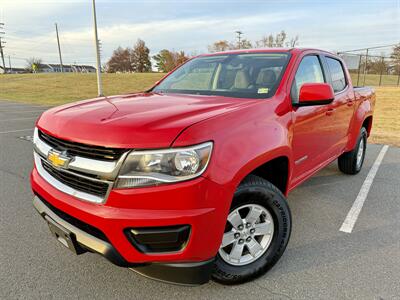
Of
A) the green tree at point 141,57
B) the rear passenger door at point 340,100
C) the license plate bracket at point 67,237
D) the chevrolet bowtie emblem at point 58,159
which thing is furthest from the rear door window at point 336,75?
the green tree at point 141,57

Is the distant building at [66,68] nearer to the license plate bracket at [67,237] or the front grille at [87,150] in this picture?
the front grille at [87,150]

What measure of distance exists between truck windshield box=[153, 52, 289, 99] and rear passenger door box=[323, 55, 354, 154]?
104 cm

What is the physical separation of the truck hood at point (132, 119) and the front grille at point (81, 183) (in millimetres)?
245

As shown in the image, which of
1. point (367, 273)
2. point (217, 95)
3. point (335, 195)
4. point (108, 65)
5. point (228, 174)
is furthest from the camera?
point (108, 65)

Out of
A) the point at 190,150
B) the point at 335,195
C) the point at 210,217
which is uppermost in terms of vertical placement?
the point at 190,150

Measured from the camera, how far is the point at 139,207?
71.6 inches

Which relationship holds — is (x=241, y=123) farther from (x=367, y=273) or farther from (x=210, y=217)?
(x=367, y=273)

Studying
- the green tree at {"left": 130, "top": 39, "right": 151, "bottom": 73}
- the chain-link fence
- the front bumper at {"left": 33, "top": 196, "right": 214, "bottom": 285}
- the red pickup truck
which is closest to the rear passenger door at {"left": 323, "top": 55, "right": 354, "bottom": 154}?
the red pickup truck

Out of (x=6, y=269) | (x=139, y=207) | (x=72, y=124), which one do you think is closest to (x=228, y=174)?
(x=139, y=207)

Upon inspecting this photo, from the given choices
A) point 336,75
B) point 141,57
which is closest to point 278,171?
point 336,75

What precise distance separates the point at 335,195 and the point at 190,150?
3068 mm

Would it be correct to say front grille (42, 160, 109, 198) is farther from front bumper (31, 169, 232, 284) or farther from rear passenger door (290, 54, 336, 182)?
rear passenger door (290, 54, 336, 182)

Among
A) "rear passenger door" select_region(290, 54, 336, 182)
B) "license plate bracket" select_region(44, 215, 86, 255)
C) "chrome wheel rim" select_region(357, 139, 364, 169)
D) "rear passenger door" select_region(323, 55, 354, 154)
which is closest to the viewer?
"license plate bracket" select_region(44, 215, 86, 255)

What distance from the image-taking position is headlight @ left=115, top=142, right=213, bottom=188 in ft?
5.94
